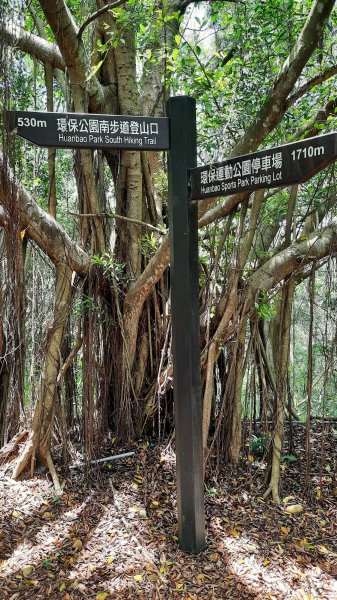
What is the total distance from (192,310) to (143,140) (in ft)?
2.82

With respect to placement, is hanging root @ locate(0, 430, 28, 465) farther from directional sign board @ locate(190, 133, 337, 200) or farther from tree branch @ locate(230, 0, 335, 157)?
tree branch @ locate(230, 0, 335, 157)

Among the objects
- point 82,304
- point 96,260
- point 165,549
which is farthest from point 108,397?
point 165,549

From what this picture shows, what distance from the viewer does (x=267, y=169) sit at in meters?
2.14

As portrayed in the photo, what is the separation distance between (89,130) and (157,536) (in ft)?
7.04

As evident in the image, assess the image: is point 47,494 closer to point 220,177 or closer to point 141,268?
point 141,268

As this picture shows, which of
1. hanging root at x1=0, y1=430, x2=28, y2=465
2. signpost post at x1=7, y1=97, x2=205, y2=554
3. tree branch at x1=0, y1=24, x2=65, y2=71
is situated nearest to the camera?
signpost post at x1=7, y1=97, x2=205, y2=554

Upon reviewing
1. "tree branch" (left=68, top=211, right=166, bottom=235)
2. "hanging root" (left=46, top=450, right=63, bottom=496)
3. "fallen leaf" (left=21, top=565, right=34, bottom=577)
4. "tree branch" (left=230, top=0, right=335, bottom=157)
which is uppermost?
"tree branch" (left=230, top=0, right=335, bottom=157)

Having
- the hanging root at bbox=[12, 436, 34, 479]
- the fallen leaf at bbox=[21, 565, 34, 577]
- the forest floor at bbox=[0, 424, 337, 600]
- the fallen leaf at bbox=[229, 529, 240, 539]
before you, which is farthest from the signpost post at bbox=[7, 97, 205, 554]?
the hanging root at bbox=[12, 436, 34, 479]

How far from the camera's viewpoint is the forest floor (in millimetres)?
2391

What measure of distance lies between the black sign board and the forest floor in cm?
206

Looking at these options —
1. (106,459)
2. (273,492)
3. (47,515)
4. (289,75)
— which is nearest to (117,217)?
(289,75)

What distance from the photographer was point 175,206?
247cm

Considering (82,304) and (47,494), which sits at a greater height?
(82,304)

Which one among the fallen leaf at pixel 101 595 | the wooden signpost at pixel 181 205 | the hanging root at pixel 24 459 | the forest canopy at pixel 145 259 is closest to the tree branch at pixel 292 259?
the forest canopy at pixel 145 259
